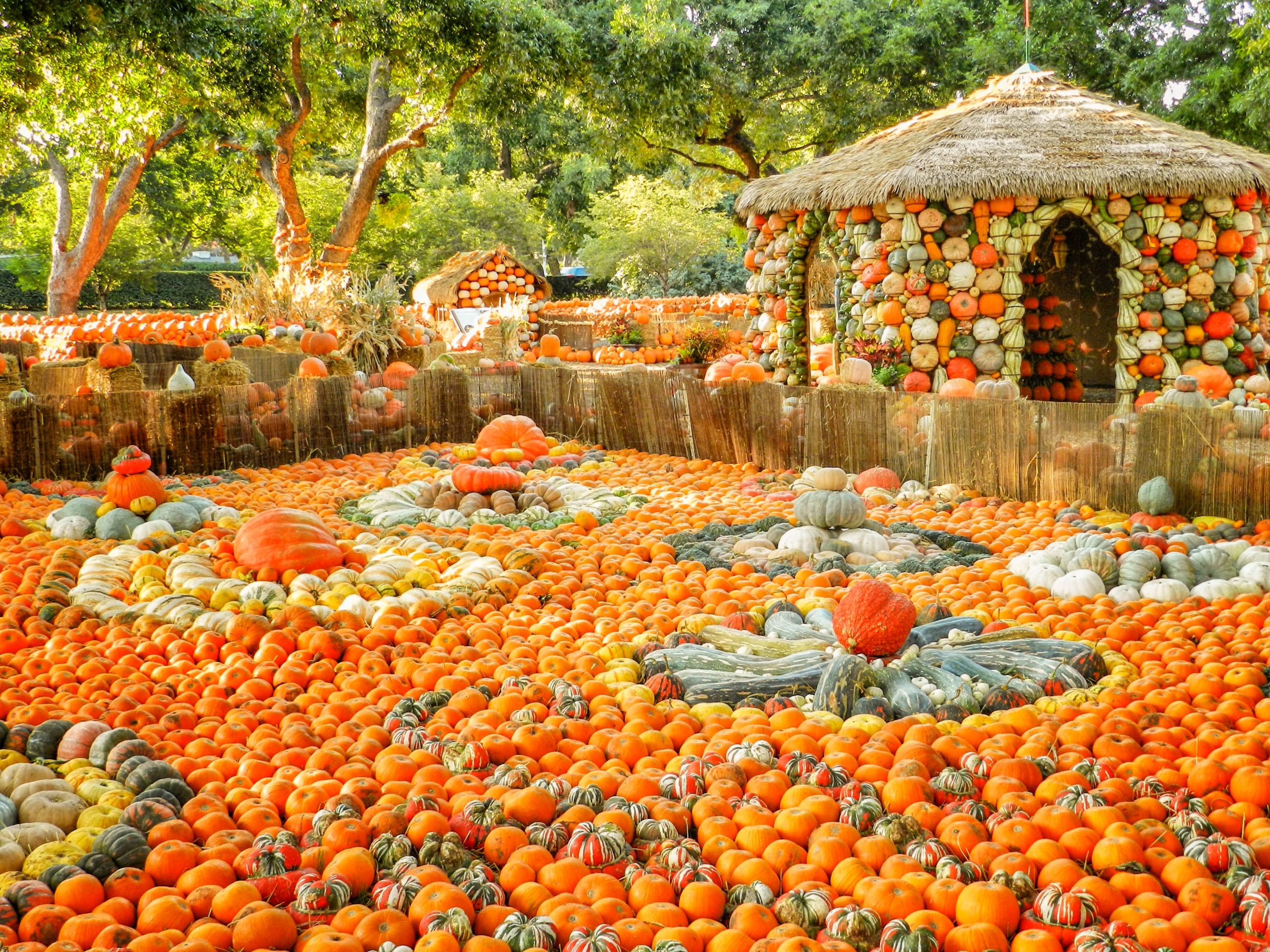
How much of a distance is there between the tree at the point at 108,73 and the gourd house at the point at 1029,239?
285 inches

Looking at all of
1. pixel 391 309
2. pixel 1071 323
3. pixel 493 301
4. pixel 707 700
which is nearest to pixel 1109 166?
pixel 1071 323

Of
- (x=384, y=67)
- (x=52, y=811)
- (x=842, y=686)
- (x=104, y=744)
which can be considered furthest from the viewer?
(x=384, y=67)

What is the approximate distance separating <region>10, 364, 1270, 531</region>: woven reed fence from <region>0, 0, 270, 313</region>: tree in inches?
152

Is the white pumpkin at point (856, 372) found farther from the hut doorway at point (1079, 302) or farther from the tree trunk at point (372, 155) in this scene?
the tree trunk at point (372, 155)

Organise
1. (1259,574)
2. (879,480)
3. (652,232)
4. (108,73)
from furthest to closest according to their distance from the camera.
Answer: (652,232) → (108,73) → (879,480) → (1259,574)

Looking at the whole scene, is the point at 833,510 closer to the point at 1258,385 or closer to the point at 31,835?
the point at 31,835

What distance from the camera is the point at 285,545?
565cm

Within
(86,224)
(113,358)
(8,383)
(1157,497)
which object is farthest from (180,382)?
(86,224)

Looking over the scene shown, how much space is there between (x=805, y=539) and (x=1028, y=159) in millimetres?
7133

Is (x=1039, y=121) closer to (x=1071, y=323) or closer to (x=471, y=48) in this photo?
(x=1071, y=323)

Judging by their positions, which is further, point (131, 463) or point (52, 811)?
point (131, 463)

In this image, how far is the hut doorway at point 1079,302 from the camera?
1380cm

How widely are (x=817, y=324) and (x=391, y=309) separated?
6232 millimetres

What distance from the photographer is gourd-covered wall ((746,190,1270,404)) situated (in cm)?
1136
